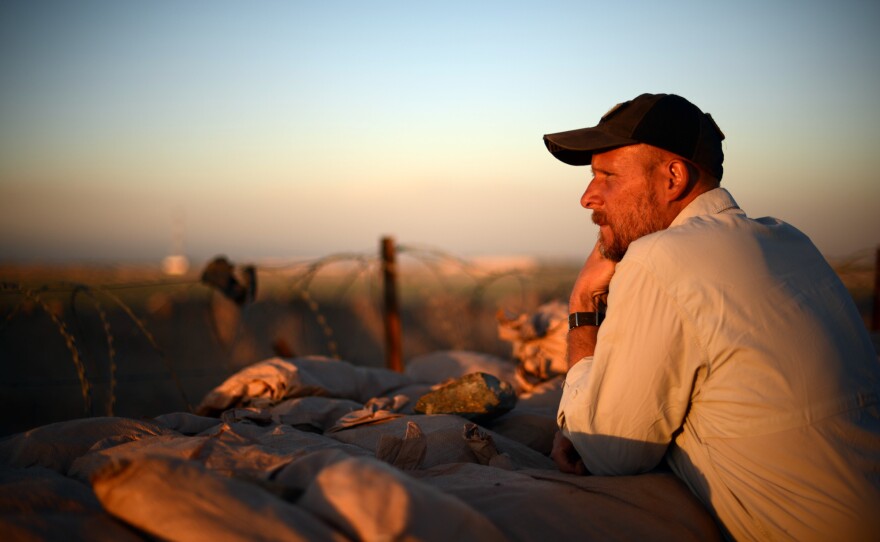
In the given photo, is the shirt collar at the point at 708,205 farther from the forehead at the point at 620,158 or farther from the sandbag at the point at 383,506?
the sandbag at the point at 383,506

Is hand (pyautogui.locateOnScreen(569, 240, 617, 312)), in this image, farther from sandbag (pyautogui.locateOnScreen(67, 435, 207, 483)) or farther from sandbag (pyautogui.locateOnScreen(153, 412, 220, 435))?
sandbag (pyautogui.locateOnScreen(153, 412, 220, 435))

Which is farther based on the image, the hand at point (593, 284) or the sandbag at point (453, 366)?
the sandbag at point (453, 366)

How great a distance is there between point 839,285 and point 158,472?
5.30 feet

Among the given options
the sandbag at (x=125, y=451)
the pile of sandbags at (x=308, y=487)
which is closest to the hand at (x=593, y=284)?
the pile of sandbags at (x=308, y=487)

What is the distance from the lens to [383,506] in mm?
1296

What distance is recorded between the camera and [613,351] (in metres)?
1.70

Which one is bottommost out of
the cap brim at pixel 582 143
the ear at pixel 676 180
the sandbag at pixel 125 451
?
the sandbag at pixel 125 451

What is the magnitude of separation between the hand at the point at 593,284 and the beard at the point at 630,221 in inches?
3.4

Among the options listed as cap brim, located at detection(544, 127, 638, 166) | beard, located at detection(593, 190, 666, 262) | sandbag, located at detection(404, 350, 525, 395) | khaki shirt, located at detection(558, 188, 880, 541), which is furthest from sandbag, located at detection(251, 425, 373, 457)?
sandbag, located at detection(404, 350, 525, 395)

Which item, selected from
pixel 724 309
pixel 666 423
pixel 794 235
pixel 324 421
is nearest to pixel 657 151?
pixel 794 235

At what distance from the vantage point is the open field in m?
4.07

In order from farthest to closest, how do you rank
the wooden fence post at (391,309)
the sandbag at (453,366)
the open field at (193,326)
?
the wooden fence post at (391,309) → the sandbag at (453,366) → the open field at (193,326)

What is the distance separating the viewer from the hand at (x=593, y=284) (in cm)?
222

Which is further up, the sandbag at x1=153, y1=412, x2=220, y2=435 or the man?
the man
